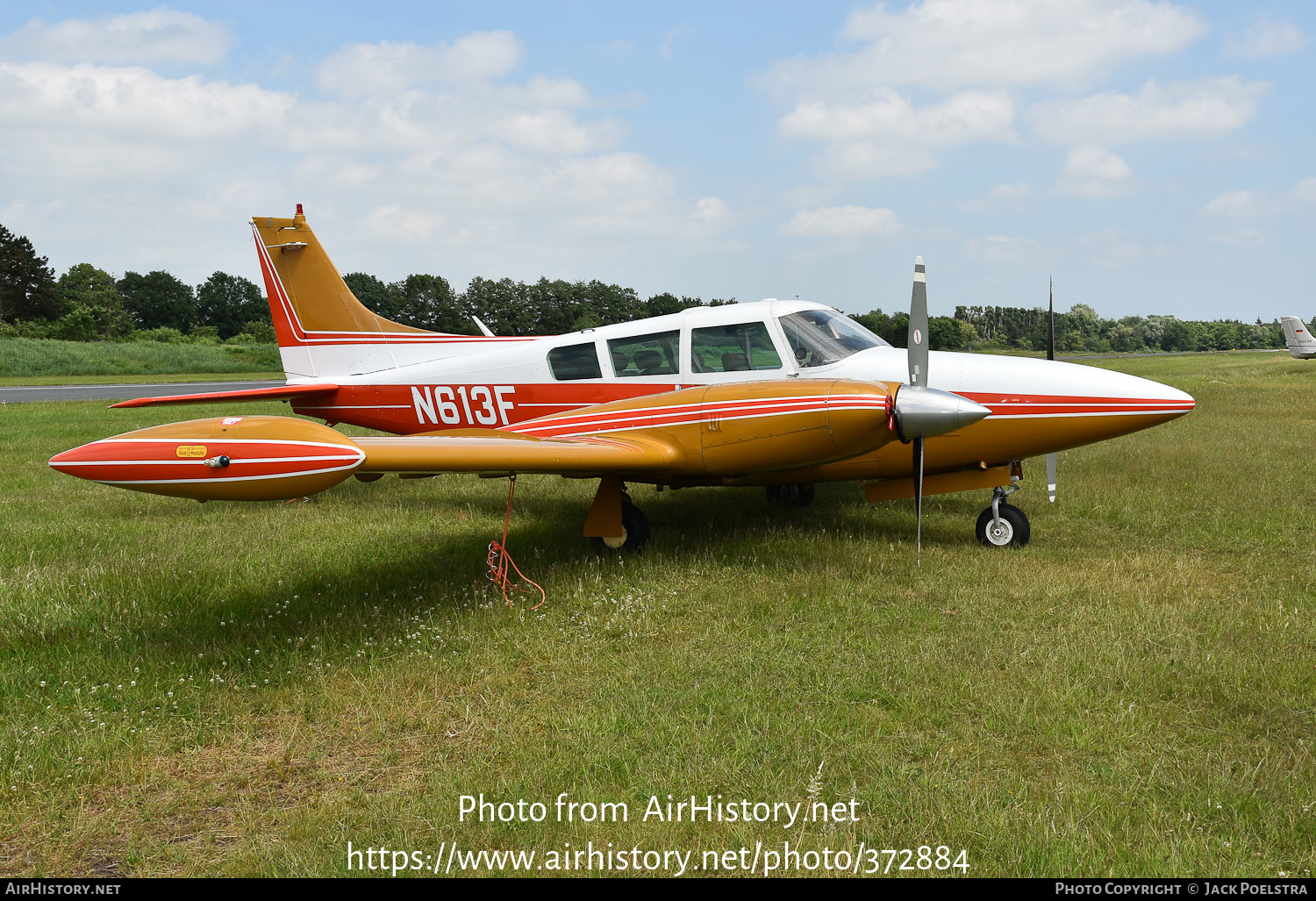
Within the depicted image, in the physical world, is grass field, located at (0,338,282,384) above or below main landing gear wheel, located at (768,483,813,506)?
above

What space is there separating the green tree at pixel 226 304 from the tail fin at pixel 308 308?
85.6 m

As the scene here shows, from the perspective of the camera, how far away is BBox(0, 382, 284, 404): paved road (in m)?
26.9

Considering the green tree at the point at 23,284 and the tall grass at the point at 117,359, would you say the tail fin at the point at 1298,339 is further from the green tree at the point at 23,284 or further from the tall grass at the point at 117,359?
the green tree at the point at 23,284

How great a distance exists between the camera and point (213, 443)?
4742 mm

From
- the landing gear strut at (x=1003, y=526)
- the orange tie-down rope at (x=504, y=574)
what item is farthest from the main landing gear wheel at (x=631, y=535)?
the landing gear strut at (x=1003, y=526)

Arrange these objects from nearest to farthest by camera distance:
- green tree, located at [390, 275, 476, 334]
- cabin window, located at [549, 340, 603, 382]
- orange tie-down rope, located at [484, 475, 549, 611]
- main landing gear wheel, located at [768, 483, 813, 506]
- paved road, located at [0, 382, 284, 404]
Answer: orange tie-down rope, located at [484, 475, 549, 611]
cabin window, located at [549, 340, 603, 382]
main landing gear wheel, located at [768, 483, 813, 506]
paved road, located at [0, 382, 284, 404]
green tree, located at [390, 275, 476, 334]

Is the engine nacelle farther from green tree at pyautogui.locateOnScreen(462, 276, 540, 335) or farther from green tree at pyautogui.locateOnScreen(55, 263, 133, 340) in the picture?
green tree at pyautogui.locateOnScreen(55, 263, 133, 340)

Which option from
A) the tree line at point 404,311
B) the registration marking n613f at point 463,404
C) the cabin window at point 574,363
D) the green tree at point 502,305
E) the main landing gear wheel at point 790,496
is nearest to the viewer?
the cabin window at point 574,363

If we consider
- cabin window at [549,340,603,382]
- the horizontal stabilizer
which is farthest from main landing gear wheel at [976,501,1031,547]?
the horizontal stabilizer

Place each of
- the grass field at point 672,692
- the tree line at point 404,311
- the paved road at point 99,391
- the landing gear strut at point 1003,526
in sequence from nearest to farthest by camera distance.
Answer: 1. the grass field at point 672,692
2. the landing gear strut at point 1003,526
3. the paved road at point 99,391
4. the tree line at point 404,311

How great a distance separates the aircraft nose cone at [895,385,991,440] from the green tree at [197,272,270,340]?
9357 centimetres

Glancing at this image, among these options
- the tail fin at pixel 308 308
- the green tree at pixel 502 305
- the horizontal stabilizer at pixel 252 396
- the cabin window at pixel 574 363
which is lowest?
the horizontal stabilizer at pixel 252 396

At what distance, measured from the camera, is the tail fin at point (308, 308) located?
10.8m

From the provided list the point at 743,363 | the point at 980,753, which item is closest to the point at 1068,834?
the point at 980,753
